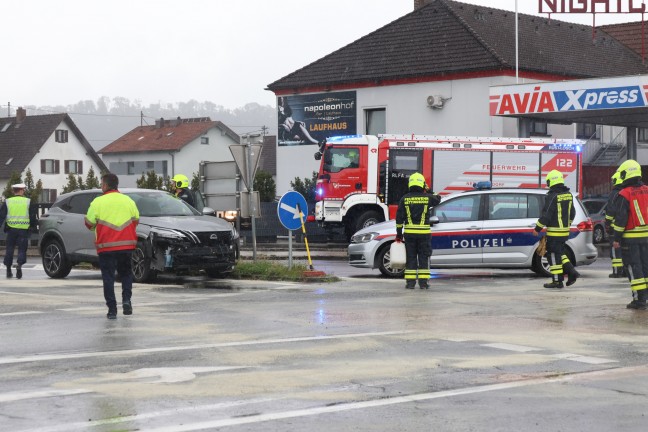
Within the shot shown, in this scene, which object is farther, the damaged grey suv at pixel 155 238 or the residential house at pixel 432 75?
the residential house at pixel 432 75

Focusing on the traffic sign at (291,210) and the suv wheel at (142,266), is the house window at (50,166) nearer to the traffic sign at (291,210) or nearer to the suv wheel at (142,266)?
the traffic sign at (291,210)

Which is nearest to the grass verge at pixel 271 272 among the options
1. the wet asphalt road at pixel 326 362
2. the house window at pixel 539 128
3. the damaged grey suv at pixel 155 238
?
the damaged grey suv at pixel 155 238

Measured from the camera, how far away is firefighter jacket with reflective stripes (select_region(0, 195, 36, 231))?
819 inches

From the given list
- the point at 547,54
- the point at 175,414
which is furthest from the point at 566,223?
the point at 547,54

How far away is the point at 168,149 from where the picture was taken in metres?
98.8

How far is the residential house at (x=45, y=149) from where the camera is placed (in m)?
89.9

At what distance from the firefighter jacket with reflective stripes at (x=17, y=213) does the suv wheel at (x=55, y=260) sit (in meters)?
0.86

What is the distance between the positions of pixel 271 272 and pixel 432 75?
2494 centimetres

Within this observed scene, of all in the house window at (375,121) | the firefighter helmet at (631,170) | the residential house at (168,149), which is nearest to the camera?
the firefighter helmet at (631,170)

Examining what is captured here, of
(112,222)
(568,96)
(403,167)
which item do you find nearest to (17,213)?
(112,222)

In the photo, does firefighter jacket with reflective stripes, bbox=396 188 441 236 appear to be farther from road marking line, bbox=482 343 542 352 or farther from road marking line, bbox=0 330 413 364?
road marking line, bbox=482 343 542 352

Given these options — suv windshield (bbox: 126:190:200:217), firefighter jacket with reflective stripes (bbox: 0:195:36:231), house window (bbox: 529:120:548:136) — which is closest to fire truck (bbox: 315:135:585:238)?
suv windshield (bbox: 126:190:200:217)

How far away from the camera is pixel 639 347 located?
1063cm

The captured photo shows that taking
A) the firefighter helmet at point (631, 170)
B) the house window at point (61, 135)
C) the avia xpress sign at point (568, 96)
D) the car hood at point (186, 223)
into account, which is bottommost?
the car hood at point (186, 223)
